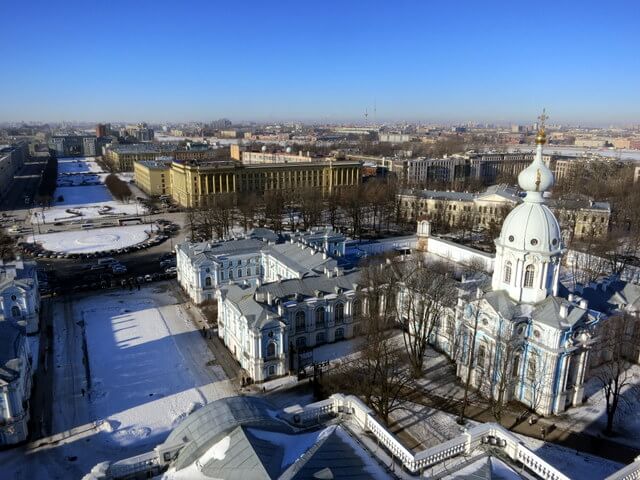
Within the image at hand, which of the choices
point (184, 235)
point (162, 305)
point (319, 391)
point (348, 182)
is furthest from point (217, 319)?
point (348, 182)

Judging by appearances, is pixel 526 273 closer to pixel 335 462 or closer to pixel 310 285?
pixel 310 285

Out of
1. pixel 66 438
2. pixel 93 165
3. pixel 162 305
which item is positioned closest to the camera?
pixel 66 438

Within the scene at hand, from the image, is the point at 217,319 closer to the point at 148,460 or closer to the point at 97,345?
the point at 97,345

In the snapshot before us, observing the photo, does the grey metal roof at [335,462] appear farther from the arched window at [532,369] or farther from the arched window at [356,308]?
the arched window at [356,308]

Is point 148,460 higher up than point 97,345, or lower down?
higher up

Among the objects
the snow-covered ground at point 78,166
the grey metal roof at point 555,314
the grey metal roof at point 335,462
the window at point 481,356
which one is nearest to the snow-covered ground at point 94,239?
the window at point 481,356

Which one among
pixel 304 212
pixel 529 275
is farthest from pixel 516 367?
pixel 304 212
